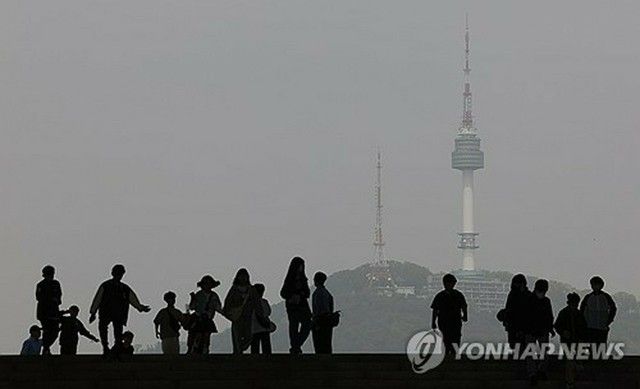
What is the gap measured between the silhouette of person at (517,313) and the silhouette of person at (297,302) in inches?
148

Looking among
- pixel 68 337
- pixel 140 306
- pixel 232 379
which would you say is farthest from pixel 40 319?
pixel 232 379

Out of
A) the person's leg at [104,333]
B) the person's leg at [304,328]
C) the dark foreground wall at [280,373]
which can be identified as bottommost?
the dark foreground wall at [280,373]

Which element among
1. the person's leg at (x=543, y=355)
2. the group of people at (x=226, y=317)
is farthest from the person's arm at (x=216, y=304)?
the person's leg at (x=543, y=355)

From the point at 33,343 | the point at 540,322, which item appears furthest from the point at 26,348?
the point at 540,322

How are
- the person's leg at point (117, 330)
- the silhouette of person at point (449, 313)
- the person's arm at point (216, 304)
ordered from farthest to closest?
1. the person's arm at point (216, 304)
2. the silhouette of person at point (449, 313)
3. the person's leg at point (117, 330)

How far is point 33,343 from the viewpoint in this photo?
2836 cm

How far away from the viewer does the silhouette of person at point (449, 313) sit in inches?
1069

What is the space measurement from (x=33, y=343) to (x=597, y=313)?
8.61 meters

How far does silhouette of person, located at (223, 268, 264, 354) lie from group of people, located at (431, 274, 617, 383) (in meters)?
2.98

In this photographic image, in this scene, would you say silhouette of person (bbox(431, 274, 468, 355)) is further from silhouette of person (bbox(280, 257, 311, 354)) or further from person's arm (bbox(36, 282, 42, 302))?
person's arm (bbox(36, 282, 42, 302))

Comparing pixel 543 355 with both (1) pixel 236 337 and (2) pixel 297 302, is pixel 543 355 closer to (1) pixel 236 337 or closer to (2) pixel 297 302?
(2) pixel 297 302

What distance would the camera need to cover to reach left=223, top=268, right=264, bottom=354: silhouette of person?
28.3m

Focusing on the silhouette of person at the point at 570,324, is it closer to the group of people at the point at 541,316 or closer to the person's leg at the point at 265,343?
the group of people at the point at 541,316

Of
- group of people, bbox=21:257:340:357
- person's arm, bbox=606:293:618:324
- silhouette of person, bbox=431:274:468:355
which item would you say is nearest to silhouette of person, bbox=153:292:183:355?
group of people, bbox=21:257:340:357
